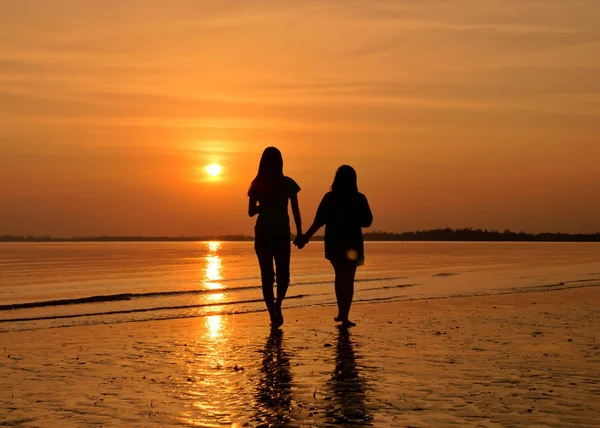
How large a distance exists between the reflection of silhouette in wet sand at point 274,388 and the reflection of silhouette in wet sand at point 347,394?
1.23 ft

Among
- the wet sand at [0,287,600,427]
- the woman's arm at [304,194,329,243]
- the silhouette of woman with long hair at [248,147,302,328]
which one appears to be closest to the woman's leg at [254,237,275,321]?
the silhouette of woman with long hair at [248,147,302,328]

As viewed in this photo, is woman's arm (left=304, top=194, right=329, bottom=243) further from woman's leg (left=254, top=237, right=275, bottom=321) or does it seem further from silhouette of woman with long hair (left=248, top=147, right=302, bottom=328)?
woman's leg (left=254, top=237, right=275, bottom=321)

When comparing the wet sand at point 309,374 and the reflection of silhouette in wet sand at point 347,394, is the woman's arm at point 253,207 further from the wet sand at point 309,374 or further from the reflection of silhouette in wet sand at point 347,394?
the reflection of silhouette in wet sand at point 347,394

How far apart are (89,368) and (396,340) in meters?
4.13

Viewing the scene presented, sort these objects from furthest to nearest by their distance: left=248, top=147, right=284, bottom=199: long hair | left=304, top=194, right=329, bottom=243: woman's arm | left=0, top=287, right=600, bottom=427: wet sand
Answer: left=304, top=194, right=329, bottom=243: woman's arm < left=248, top=147, right=284, bottom=199: long hair < left=0, top=287, right=600, bottom=427: wet sand

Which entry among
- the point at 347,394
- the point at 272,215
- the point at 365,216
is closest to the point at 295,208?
the point at 272,215

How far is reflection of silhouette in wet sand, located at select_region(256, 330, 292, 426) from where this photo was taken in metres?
6.06

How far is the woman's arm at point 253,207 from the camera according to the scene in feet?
40.1

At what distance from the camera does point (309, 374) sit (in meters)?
8.00

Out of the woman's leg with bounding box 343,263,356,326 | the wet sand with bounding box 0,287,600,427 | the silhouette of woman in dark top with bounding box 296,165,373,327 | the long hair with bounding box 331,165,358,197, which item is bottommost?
the wet sand with bounding box 0,287,600,427

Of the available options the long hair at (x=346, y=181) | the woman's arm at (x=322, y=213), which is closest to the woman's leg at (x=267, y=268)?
the woman's arm at (x=322, y=213)

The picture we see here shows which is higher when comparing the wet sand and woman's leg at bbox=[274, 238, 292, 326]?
woman's leg at bbox=[274, 238, 292, 326]

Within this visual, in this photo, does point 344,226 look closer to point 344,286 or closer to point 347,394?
point 344,286

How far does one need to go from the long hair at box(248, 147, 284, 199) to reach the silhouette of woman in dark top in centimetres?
110
